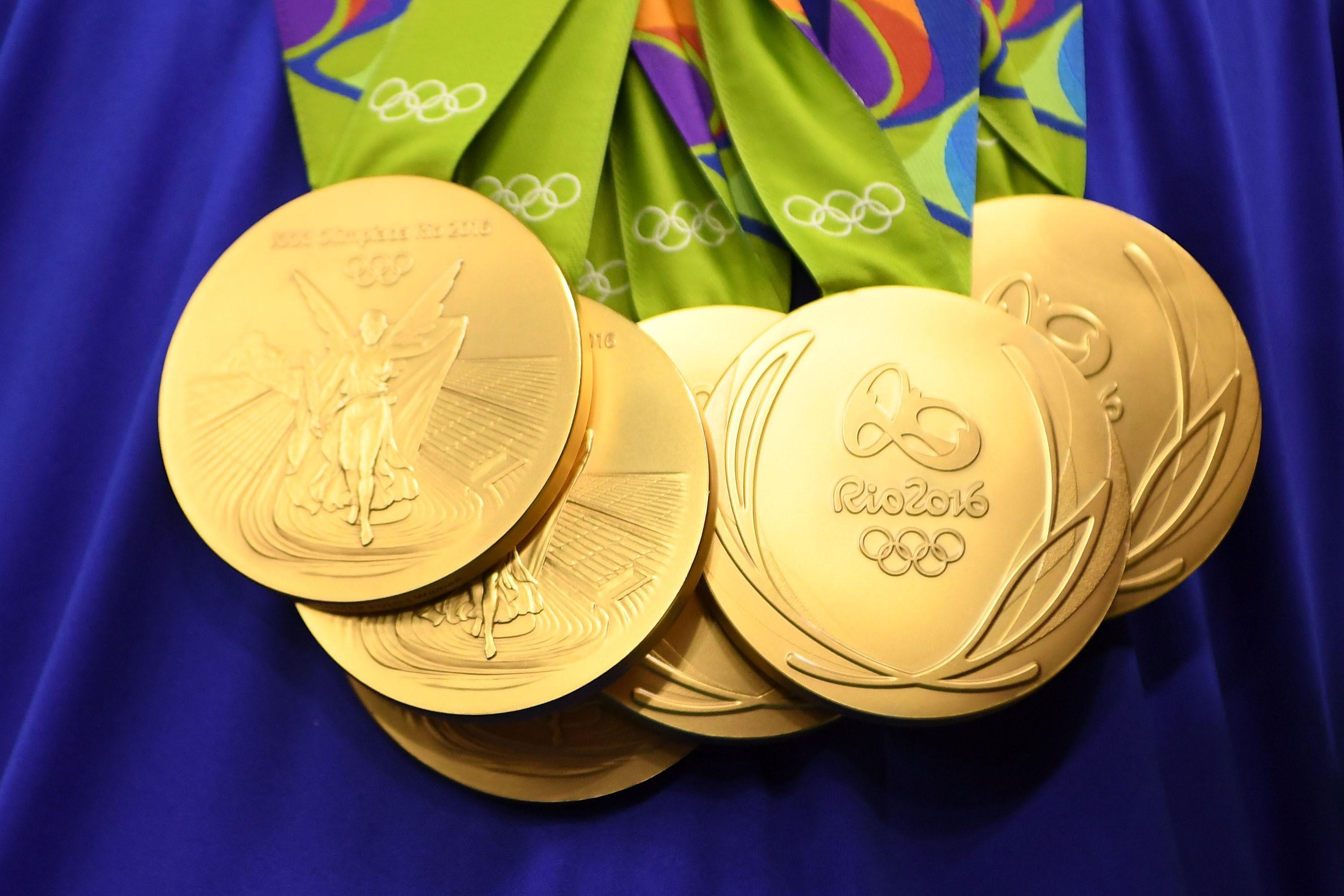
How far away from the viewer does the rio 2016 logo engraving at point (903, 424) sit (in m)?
0.74

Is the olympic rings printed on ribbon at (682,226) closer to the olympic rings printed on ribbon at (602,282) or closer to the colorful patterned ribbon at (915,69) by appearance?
the olympic rings printed on ribbon at (602,282)

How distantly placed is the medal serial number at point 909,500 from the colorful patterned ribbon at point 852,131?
193 millimetres

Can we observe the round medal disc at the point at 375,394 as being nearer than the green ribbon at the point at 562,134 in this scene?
Yes

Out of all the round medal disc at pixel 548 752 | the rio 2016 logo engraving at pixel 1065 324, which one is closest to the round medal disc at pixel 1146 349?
the rio 2016 logo engraving at pixel 1065 324

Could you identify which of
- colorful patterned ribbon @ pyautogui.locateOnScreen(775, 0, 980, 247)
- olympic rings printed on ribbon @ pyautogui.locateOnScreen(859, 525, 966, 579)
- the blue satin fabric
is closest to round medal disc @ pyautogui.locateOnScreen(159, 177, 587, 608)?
the blue satin fabric

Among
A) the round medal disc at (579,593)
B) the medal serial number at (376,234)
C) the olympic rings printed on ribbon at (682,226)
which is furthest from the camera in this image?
the olympic rings printed on ribbon at (682,226)

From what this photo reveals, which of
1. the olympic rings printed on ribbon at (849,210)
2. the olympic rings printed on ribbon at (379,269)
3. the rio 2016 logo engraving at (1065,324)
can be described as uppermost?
the olympic rings printed on ribbon at (849,210)

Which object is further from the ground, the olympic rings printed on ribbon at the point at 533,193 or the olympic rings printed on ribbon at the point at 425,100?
the olympic rings printed on ribbon at the point at 425,100

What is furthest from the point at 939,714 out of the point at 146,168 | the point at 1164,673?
the point at 146,168

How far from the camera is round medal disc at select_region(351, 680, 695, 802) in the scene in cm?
73

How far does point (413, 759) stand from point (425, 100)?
1.79 feet

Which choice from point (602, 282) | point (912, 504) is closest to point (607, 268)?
point (602, 282)

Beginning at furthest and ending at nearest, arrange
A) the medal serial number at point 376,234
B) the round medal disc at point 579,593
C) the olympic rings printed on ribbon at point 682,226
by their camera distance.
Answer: the olympic rings printed on ribbon at point 682,226 → the medal serial number at point 376,234 → the round medal disc at point 579,593

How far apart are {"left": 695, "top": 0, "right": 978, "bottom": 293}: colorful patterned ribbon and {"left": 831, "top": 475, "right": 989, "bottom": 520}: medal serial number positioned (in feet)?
0.63
